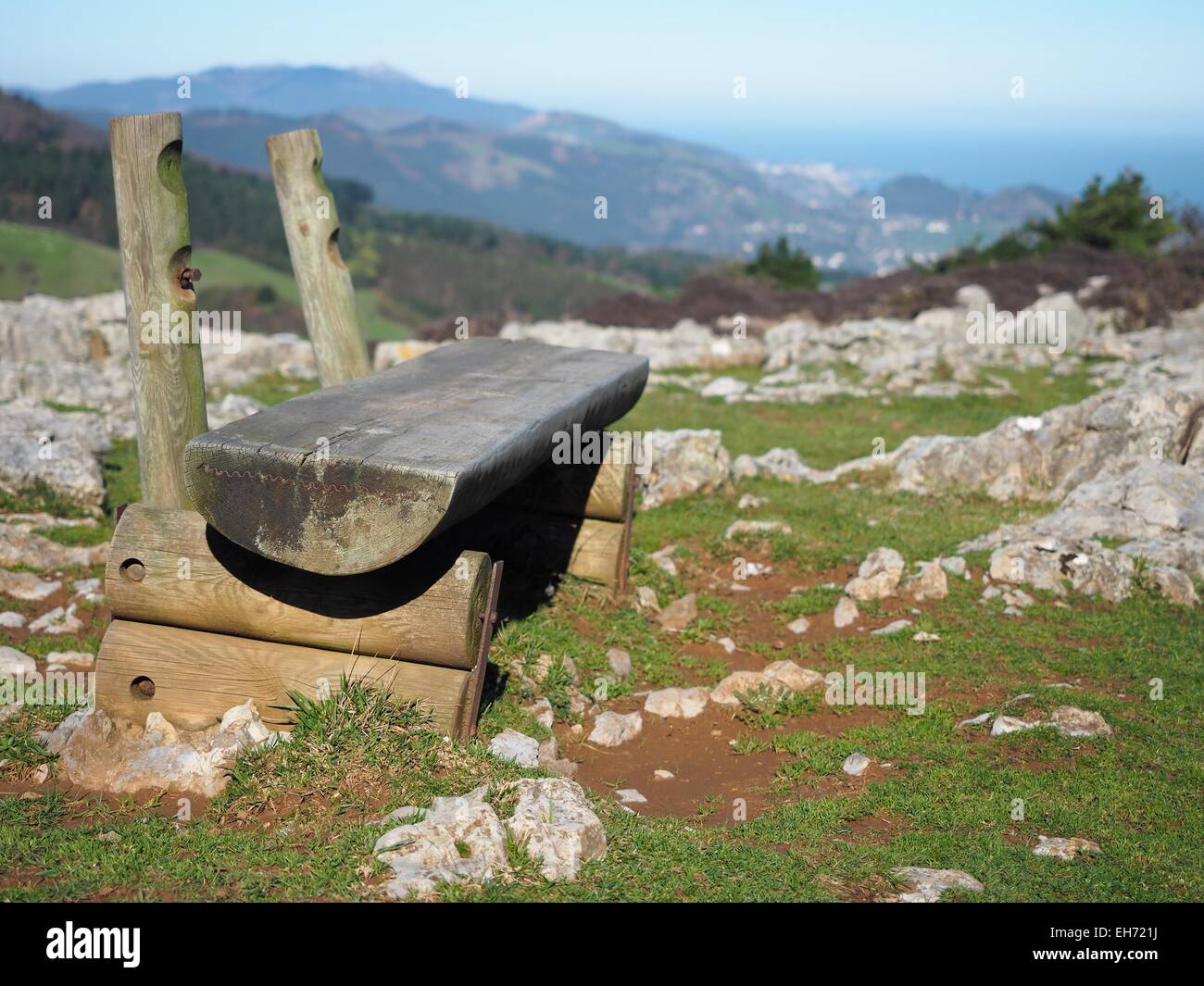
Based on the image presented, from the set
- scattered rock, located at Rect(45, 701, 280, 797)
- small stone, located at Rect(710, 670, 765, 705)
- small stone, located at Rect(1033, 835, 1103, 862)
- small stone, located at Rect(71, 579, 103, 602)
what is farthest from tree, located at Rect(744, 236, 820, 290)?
scattered rock, located at Rect(45, 701, 280, 797)

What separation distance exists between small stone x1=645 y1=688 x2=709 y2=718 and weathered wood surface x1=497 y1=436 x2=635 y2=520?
1.61 m

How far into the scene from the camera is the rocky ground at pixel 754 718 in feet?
13.0

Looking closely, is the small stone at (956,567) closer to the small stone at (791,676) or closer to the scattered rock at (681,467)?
the small stone at (791,676)

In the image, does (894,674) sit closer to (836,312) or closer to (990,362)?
(990,362)

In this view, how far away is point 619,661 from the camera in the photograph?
257 inches

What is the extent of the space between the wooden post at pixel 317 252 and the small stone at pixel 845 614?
13.0ft

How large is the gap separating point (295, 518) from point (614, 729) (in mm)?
2337

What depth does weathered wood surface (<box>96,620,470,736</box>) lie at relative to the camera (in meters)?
4.73

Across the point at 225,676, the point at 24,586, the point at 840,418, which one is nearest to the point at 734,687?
the point at 225,676

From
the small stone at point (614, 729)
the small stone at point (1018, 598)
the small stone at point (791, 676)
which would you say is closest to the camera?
the small stone at point (614, 729)

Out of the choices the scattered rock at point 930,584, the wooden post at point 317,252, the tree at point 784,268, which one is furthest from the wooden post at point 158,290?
the tree at point 784,268
